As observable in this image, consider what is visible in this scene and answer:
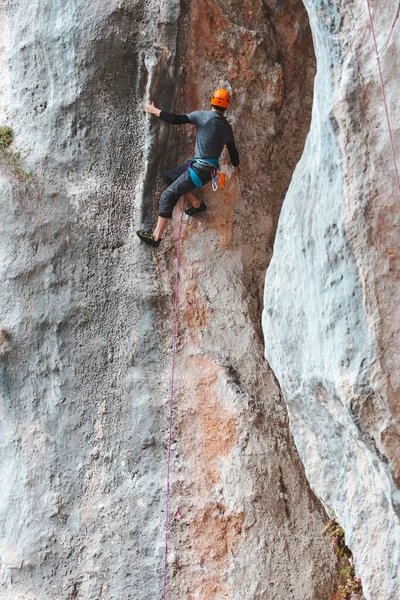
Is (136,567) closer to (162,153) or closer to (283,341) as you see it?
(283,341)

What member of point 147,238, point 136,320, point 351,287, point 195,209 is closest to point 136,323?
point 136,320

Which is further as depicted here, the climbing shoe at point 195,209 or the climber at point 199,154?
the climbing shoe at point 195,209

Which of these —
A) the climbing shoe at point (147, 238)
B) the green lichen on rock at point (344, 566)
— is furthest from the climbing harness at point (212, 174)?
the green lichen on rock at point (344, 566)

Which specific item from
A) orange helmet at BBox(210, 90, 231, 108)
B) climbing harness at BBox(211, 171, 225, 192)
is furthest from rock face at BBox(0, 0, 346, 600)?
orange helmet at BBox(210, 90, 231, 108)

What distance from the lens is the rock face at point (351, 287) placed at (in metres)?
4.59

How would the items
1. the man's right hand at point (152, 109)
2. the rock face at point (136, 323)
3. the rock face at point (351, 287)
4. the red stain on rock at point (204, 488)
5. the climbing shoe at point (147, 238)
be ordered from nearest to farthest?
the rock face at point (351, 287) → the red stain on rock at point (204, 488) → the rock face at point (136, 323) → the man's right hand at point (152, 109) → the climbing shoe at point (147, 238)

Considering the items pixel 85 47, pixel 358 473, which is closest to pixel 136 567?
pixel 358 473

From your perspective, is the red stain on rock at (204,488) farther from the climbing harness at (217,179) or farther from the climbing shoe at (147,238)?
the climbing harness at (217,179)

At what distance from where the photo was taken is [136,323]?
281 inches

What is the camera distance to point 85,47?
23.6 feet

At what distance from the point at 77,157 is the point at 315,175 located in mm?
2971

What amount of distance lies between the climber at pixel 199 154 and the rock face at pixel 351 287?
136 centimetres

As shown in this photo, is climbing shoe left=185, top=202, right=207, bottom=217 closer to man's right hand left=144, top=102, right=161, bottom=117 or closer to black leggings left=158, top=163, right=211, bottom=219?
black leggings left=158, top=163, right=211, bottom=219

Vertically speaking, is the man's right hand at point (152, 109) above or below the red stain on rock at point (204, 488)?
above
